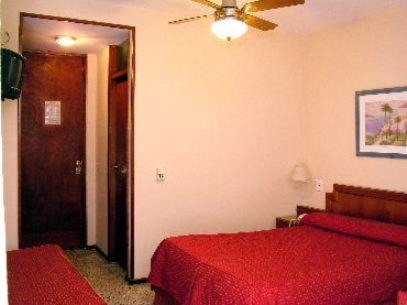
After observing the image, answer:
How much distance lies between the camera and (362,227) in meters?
3.48

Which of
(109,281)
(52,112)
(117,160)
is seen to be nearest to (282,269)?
(109,281)

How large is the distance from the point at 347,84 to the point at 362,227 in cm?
155

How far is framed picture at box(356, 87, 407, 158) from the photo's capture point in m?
3.72

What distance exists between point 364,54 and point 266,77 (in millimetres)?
1040

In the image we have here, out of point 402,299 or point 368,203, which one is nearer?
point 402,299

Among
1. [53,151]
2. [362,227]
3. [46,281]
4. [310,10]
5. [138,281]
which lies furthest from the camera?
[53,151]

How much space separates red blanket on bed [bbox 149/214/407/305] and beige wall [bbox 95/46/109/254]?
1927mm

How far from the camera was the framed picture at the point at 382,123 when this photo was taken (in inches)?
146

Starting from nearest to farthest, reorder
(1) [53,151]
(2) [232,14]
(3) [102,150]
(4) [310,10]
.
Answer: (2) [232,14], (4) [310,10], (3) [102,150], (1) [53,151]

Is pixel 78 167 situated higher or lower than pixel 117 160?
lower

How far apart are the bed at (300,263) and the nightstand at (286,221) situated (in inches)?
17.2

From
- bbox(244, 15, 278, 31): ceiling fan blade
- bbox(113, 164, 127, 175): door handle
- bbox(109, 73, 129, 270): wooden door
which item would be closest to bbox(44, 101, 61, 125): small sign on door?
bbox(109, 73, 129, 270): wooden door

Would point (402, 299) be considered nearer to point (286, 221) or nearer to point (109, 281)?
point (286, 221)

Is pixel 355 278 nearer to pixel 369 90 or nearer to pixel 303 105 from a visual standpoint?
pixel 369 90
